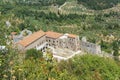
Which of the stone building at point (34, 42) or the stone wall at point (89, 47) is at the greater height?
the stone building at point (34, 42)

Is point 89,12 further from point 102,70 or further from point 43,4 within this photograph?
point 102,70

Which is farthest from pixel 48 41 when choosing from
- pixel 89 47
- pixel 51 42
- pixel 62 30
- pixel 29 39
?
pixel 62 30

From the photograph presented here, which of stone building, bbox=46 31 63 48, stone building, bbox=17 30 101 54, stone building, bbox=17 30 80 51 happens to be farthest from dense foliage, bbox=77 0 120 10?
stone building, bbox=46 31 63 48

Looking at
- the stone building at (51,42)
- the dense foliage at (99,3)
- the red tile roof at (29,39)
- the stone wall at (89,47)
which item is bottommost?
the dense foliage at (99,3)

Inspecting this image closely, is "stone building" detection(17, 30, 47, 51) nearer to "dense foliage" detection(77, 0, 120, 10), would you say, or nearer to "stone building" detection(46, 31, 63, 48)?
"stone building" detection(46, 31, 63, 48)

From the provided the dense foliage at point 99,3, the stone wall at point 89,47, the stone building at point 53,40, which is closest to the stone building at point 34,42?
the stone building at point 53,40

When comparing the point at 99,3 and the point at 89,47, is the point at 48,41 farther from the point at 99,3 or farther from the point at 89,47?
the point at 99,3

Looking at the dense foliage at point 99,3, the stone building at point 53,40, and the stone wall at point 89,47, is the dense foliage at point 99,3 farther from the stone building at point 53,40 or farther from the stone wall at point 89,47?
the stone building at point 53,40

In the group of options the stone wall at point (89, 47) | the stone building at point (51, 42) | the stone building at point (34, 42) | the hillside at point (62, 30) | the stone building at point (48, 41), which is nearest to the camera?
the hillside at point (62, 30)

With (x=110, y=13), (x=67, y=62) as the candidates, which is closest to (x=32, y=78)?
(x=67, y=62)
